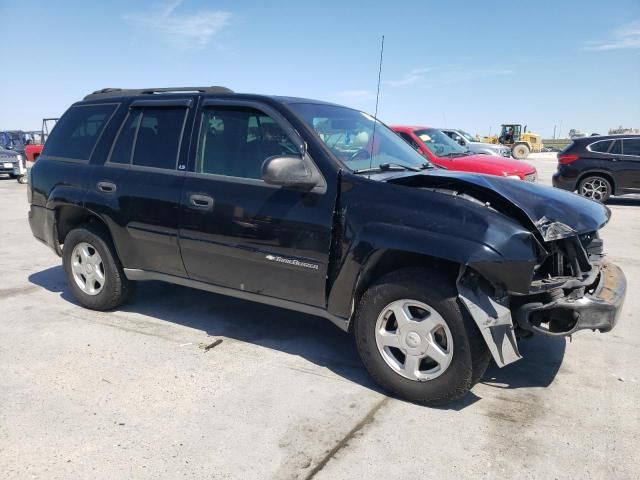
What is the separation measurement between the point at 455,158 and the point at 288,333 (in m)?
5.93

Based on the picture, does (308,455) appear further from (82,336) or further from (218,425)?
(82,336)

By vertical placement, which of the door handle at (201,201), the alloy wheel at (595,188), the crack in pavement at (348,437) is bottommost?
the crack in pavement at (348,437)

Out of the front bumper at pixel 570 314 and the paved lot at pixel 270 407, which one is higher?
the front bumper at pixel 570 314

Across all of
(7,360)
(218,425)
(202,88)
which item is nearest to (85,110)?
(202,88)

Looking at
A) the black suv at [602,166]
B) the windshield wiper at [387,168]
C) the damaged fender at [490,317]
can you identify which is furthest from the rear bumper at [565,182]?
the damaged fender at [490,317]

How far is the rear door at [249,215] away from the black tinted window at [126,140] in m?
0.75

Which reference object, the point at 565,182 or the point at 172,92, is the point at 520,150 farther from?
the point at 172,92

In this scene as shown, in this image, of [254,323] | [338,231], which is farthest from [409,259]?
[254,323]

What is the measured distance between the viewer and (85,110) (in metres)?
4.98

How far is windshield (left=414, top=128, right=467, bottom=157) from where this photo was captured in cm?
968

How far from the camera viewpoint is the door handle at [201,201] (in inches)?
154

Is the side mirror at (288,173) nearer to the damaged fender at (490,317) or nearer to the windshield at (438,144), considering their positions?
the damaged fender at (490,317)

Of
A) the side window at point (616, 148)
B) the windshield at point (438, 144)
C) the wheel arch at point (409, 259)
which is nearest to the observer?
the wheel arch at point (409, 259)

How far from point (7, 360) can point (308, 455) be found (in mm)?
2477
